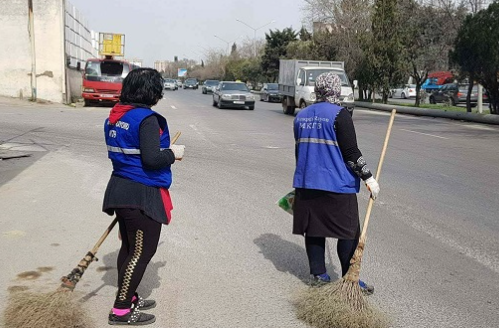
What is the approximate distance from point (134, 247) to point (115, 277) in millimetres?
1140

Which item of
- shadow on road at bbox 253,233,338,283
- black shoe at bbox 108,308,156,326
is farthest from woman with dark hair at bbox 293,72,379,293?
black shoe at bbox 108,308,156,326

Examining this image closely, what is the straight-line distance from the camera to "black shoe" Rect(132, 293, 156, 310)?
3.84m

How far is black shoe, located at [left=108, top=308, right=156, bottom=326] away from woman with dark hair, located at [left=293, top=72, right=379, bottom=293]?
Result: 1.38 metres

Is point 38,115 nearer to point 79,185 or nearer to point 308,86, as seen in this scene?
point 308,86

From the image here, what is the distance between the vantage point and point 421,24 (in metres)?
34.5

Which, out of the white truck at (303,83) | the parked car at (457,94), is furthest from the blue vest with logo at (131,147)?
the parked car at (457,94)

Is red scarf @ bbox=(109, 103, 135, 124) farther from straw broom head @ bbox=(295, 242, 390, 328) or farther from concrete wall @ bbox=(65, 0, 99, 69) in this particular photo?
concrete wall @ bbox=(65, 0, 99, 69)

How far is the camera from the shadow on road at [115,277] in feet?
14.1

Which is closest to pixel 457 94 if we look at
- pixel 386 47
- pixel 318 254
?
pixel 386 47

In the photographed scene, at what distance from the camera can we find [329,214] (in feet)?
13.9

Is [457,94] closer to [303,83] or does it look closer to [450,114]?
[450,114]

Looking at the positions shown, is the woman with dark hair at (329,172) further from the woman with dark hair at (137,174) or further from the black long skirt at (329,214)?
the woman with dark hair at (137,174)

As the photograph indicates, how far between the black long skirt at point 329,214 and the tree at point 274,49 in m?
63.0

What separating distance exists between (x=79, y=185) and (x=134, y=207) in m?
4.95
